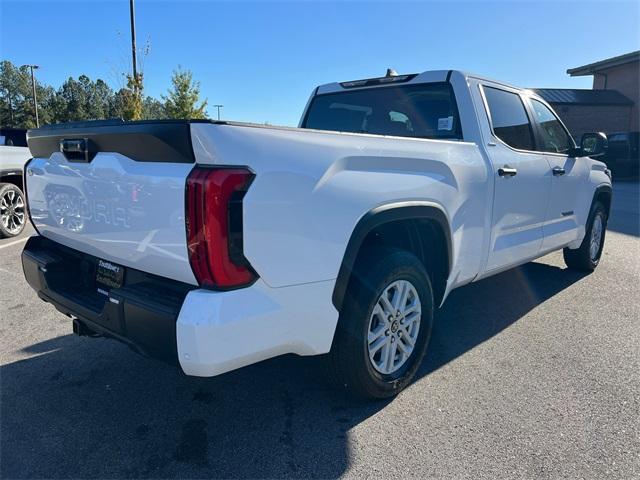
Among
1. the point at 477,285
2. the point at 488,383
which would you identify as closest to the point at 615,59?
the point at 477,285

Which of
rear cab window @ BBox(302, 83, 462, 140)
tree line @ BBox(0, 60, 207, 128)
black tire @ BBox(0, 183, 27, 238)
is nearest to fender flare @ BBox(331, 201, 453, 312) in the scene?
rear cab window @ BBox(302, 83, 462, 140)

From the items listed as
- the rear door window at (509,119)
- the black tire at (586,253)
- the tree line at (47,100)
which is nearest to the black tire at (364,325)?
the rear door window at (509,119)

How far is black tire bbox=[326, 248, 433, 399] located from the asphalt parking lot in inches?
6.2

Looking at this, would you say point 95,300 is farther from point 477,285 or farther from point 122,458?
point 477,285

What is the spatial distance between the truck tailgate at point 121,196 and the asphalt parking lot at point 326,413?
905 millimetres

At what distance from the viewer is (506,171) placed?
11.6 feet

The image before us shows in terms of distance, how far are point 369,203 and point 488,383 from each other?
1.51 m

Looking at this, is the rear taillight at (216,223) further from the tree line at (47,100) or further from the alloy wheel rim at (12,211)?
the tree line at (47,100)

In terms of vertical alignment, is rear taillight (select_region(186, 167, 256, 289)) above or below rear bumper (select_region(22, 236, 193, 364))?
above

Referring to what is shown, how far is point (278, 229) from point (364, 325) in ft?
2.62

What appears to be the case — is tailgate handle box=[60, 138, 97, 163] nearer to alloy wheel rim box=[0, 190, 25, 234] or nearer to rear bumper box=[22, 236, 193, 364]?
rear bumper box=[22, 236, 193, 364]

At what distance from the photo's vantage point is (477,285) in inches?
205

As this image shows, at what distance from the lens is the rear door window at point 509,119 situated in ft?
12.3

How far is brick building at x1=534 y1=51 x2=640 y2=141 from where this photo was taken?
2698cm
